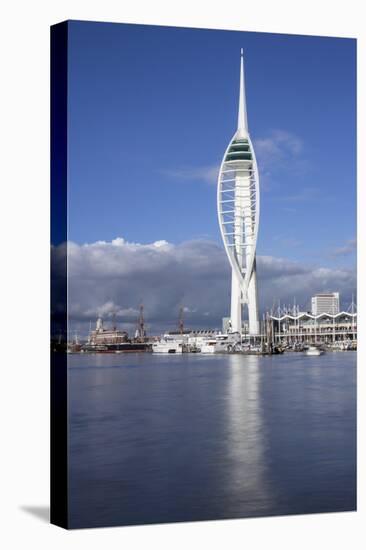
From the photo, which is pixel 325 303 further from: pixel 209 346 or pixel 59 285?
pixel 59 285

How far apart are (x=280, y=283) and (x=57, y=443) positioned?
2.69 metres

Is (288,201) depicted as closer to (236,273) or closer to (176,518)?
(236,273)

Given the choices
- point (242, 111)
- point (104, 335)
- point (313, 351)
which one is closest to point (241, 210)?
point (242, 111)

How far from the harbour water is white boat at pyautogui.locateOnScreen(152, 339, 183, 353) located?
10 cm

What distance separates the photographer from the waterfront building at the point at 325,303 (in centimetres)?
1243

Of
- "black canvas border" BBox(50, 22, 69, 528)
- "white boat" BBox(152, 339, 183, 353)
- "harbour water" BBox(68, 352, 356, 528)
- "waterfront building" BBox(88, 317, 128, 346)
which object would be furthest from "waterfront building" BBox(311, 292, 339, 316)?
"black canvas border" BBox(50, 22, 69, 528)

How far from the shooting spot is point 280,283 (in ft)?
40.5

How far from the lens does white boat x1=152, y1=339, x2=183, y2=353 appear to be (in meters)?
12.3

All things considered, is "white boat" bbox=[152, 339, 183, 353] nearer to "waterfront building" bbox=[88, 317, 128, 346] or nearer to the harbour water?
the harbour water

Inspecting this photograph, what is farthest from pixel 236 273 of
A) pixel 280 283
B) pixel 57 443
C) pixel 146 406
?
pixel 57 443

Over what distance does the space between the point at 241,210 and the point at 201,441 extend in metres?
2.16

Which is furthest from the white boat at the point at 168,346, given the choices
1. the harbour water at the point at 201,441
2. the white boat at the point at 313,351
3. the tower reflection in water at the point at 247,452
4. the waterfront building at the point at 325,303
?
the white boat at the point at 313,351

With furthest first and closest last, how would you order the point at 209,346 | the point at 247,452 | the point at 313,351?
1. the point at 313,351
2. the point at 209,346
3. the point at 247,452

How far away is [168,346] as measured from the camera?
12367mm
